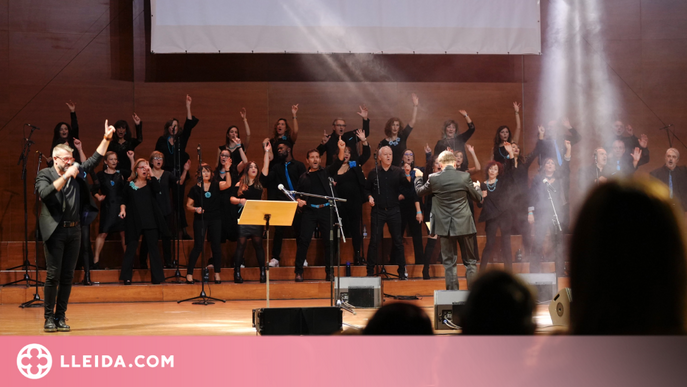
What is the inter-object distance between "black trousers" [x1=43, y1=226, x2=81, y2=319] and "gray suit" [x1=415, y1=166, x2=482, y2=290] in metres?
3.06

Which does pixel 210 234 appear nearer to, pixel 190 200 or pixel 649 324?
pixel 190 200

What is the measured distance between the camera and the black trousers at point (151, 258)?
Result: 729cm

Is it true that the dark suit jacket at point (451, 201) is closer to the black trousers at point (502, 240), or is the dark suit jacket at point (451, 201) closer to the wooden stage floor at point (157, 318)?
the wooden stage floor at point (157, 318)

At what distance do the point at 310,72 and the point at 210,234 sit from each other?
11.5ft

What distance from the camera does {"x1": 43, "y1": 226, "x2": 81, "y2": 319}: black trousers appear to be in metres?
5.06

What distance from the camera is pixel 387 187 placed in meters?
7.56

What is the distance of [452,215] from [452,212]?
0.09ft

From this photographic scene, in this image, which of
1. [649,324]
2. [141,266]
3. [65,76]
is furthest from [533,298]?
[65,76]

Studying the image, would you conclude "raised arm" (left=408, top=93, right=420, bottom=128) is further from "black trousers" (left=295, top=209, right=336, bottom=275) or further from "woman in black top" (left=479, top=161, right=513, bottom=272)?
"black trousers" (left=295, top=209, right=336, bottom=275)

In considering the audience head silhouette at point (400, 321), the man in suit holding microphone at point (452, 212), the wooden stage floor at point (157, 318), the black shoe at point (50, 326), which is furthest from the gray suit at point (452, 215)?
the audience head silhouette at point (400, 321)

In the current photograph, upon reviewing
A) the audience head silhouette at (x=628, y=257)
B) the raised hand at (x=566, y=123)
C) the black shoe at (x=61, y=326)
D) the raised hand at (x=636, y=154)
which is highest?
the raised hand at (x=566, y=123)

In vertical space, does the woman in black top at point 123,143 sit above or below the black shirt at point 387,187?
above

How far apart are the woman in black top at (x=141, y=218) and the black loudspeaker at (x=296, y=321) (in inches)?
132

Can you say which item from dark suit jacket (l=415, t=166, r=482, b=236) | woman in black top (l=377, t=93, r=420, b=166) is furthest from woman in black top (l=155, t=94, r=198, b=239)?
dark suit jacket (l=415, t=166, r=482, b=236)
